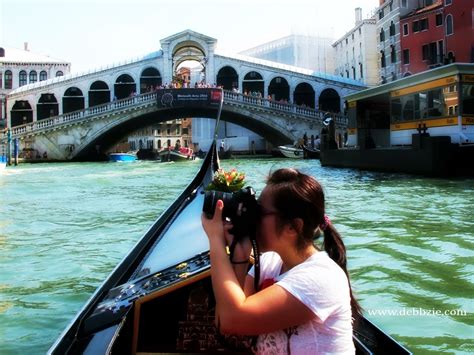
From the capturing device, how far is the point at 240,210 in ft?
2.48

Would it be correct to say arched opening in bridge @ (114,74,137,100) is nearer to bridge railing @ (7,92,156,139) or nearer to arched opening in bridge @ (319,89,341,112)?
bridge railing @ (7,92,156,139)

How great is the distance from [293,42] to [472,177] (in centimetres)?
1872

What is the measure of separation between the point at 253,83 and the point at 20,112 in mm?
7922

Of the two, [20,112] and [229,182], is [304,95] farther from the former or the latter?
[229,182]

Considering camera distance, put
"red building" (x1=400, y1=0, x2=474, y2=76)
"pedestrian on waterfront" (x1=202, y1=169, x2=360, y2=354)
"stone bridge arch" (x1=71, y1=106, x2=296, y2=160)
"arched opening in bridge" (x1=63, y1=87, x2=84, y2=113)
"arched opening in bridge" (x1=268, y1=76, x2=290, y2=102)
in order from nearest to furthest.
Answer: "pedestrian on waterfront" (x1=202, y1=169, x2=360, y2=354) < "red building" (x1=400, y1=0, x2=474, y2=76) < "stone bridge arch" (x1=71, y1=106, x2=296, y2=160) < "arched opening in bridge" (x1=63, y1=87, x2=84, y2=113) < "arched opening in bridge" (x1=268, y1=76, x2=290, y2=102)

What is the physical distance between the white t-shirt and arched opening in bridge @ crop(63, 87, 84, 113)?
1906cm

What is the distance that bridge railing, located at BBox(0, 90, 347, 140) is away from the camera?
1596 centimetres

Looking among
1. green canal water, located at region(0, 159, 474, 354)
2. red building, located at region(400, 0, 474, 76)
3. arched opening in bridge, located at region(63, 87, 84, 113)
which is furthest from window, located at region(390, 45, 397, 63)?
→ green canal water, located at region(0, 159, 474, 354)

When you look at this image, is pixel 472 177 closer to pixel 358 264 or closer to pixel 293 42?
pixel 358 264

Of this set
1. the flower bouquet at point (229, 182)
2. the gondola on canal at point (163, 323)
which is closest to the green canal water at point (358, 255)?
the flower bouquet at point (229, 182)

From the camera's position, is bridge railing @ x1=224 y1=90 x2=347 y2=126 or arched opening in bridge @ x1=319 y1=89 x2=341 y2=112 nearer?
bridge railing @ x1=224 y1=90 x2=347 y2=126

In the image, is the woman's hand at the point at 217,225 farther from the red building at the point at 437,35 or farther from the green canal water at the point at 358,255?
the red building at the point at 437,35

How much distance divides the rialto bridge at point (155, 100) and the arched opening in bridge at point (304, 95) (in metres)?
0.03

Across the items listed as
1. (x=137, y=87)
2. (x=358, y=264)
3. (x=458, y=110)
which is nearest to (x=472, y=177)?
(x=458, y=110)
